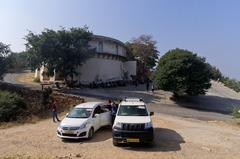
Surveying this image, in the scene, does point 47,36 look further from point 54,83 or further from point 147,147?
point 147,147

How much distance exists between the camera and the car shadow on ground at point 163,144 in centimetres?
1362

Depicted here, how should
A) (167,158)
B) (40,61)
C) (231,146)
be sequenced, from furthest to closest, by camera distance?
(40,61)
(231,146)
(167,158)

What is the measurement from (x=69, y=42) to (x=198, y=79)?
17.9 metres

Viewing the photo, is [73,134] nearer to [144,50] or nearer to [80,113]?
[80,113]

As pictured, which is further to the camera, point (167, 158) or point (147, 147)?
point (147, 147)

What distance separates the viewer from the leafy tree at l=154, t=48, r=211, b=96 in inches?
1446

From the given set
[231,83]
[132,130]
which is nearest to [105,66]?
[231,83]

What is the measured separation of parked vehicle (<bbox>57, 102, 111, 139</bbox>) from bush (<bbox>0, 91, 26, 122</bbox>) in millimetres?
8695

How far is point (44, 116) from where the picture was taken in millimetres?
24266

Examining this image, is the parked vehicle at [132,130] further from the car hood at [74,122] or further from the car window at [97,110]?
the car window at [97,110]

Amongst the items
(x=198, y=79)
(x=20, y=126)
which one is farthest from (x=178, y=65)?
(x=20, y=126)

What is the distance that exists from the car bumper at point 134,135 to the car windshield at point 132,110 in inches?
75.4

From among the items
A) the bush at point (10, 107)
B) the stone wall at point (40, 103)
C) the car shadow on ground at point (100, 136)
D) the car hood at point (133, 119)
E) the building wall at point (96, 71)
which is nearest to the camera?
the car hood at point (133, 119)

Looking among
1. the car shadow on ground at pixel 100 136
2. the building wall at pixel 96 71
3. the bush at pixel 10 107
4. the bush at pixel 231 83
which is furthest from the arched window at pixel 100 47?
the car shadow on ground at pixel 100 136
